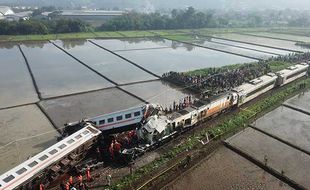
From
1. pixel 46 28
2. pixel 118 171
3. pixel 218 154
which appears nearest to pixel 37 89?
pixel 118 171

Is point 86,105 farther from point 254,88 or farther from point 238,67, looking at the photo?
point 238,67

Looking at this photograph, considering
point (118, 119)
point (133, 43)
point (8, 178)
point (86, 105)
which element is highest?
point (133, 43)

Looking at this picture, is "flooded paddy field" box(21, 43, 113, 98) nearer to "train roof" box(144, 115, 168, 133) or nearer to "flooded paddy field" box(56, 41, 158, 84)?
"flooded paddy field" box(56, 41, 158, 84)

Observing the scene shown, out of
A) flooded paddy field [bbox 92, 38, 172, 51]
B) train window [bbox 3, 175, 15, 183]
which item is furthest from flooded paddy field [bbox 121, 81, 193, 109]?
flooded paddy field [bbox 92, 38, 172, 51]

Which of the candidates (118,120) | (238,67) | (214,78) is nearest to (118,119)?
(118,120)

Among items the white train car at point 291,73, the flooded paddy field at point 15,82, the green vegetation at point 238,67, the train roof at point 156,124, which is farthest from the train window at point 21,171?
the white train car at point 291,73

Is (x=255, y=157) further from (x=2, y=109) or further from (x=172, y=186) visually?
(x=2, y=109)

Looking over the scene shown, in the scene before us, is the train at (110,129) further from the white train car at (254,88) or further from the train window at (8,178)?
the white train car at (254,88)
